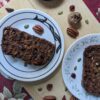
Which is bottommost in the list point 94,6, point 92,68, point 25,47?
point 92,68

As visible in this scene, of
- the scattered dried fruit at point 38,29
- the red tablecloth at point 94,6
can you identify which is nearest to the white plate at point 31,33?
the scattered dried fruit at point 38,29

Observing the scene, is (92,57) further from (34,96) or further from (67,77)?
(34,96)

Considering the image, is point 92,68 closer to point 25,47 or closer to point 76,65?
point 76,65

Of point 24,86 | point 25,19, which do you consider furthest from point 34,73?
point 25,19

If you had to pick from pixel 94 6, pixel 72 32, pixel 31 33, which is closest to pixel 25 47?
pixel 31 33

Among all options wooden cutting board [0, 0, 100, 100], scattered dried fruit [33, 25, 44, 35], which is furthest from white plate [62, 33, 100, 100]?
scattered dried fruit [33, 25, 44, 35]
